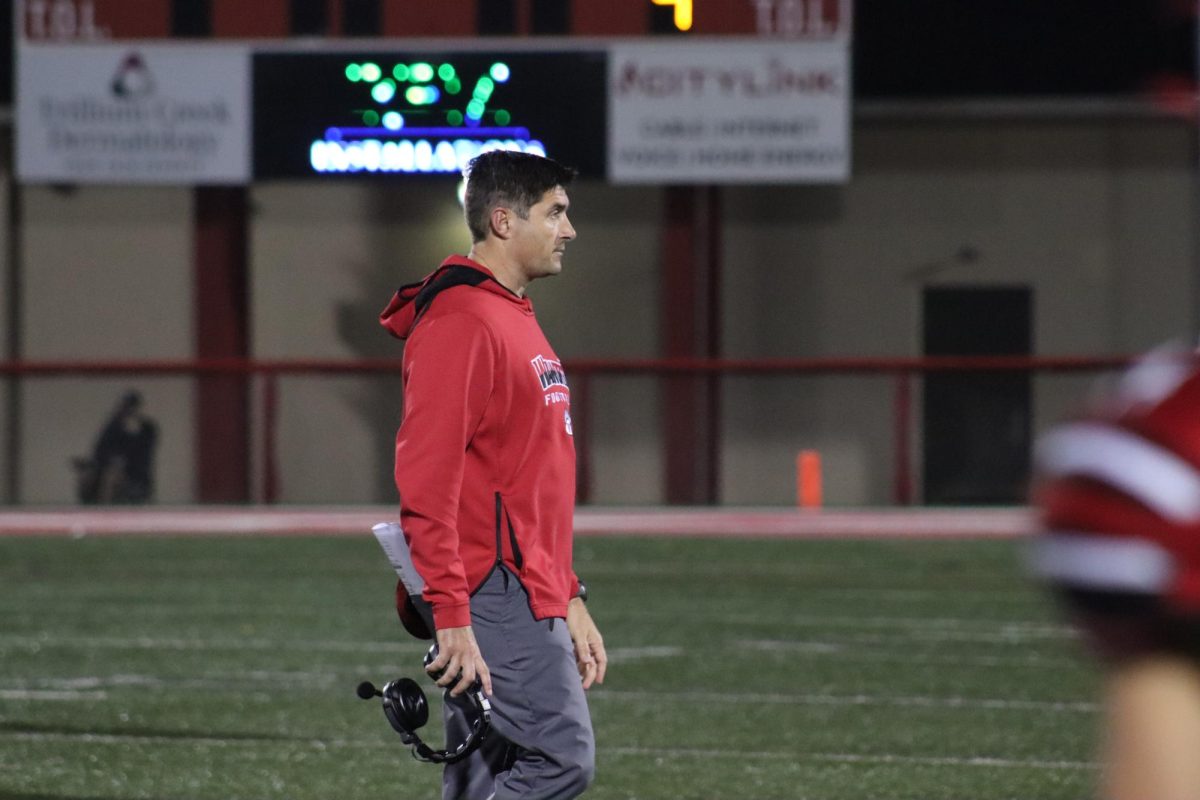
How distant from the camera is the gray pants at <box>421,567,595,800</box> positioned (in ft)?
12.9

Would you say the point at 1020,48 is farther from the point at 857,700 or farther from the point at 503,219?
the point at 503,219

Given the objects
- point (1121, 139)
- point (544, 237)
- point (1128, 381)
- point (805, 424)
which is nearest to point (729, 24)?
point (805, 424)

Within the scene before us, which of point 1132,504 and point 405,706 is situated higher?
point 1132,504

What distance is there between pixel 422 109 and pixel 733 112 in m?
2.70

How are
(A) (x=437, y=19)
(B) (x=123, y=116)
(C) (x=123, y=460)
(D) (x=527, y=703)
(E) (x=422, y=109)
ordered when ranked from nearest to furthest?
(D) (x=527, y=703)
(E) (x=422, y=109)
(A) (x=437, y=19)
(B) (x=123, y=116)
(C) (x=123, y=460)

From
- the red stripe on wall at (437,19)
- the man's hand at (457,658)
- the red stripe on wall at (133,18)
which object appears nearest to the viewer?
the man's hand at (457,658)

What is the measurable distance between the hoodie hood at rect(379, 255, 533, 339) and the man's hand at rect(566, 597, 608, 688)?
1.89ft

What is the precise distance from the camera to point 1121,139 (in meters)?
22.0

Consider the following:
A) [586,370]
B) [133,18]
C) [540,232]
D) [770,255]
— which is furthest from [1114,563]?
[770,255]

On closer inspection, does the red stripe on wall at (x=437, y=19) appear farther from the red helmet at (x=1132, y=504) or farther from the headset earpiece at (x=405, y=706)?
the red helmet at (x=1132, y=504)

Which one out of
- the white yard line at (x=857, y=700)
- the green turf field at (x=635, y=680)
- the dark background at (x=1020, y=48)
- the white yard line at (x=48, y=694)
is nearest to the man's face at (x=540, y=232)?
the green turf field at (x=635, y=680)

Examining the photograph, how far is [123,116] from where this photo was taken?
61.7 feet

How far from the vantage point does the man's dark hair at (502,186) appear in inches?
160

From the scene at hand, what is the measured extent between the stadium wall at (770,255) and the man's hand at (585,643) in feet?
54.3
